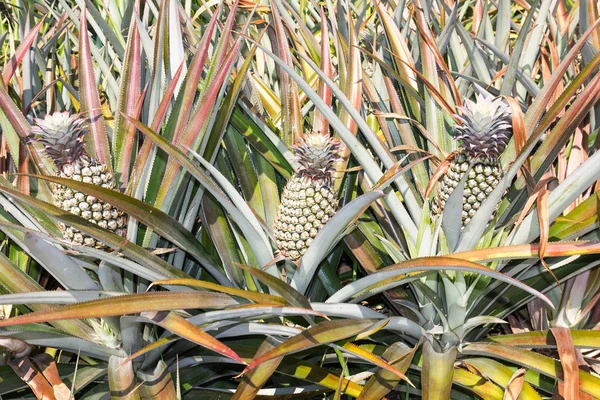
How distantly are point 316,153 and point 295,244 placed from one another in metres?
0.20

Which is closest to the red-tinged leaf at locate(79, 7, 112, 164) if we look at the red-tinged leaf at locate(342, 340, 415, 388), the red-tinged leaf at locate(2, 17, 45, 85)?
the red-tinged leaf at locate(2, 17, 45, 85)

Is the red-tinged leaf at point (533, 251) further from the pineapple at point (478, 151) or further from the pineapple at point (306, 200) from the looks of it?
the pineapple at point (306, 200)

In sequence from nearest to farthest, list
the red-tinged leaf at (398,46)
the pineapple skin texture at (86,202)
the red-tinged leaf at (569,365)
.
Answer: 1. the red-tinged leaf at (569,365)
2. the pineapple skin texture at (86,202)
3. the red-tinged leaf at (398,46)

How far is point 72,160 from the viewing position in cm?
108

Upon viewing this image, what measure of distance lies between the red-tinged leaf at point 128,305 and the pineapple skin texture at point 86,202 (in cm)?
22

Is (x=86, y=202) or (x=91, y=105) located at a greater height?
(x=91, y=105)

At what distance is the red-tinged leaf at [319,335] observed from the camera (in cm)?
91

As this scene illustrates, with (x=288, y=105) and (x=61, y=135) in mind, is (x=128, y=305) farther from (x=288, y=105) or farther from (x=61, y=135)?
(x=288, y=105)

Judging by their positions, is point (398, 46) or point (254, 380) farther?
point (398, 46)

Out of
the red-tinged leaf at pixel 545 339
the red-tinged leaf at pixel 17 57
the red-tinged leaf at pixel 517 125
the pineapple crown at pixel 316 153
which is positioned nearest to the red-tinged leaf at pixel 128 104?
the red-tinged leaf at pixel 17 57

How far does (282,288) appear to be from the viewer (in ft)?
3.19

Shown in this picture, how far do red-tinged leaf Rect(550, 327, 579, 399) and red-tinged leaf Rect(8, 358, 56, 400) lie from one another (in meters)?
0.96

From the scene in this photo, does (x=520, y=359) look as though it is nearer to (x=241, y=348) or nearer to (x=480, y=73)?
(x=241, y=348)

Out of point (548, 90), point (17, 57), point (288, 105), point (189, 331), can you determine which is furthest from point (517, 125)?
point (17, 57)
